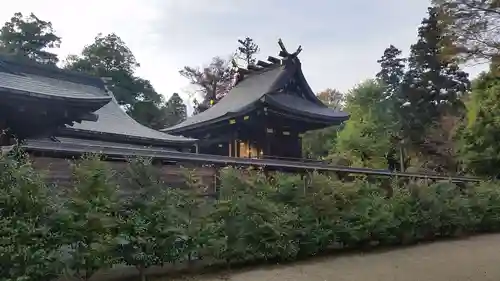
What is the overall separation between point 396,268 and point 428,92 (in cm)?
1858

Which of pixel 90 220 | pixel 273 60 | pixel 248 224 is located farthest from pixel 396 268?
pixel 273 60

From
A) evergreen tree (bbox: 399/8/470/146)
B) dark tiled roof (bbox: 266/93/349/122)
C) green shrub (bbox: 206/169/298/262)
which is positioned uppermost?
evergreen tree (bbox: 399/8/470/146)

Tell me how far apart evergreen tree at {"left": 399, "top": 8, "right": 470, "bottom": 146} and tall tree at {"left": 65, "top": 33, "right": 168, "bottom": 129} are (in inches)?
781

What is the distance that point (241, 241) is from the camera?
20.6ft

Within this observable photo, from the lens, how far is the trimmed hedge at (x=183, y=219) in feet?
14.6

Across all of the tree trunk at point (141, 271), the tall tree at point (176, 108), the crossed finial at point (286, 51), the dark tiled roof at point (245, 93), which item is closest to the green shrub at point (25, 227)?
the tree trunk at point (141, 271)

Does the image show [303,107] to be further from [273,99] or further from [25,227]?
[25,227]

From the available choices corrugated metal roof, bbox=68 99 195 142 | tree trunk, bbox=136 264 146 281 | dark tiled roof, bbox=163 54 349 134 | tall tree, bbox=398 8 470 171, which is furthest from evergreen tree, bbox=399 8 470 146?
tree trunk, bbox=136 264 146 281

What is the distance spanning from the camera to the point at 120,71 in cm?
3650

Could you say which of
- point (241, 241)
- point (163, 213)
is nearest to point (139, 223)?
point (163, 213)

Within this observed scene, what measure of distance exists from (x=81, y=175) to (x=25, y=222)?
94 cm

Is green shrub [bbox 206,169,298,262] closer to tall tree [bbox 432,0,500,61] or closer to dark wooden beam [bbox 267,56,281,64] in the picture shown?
tall tree [bbox 432,0,500,61]

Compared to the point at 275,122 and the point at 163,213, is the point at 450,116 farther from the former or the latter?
the point at 163,213

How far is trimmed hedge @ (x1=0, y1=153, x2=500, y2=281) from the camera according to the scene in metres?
4.46
